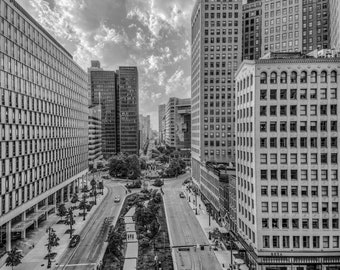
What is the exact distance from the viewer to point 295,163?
51.0 meters

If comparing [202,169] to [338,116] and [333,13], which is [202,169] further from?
[333,13]

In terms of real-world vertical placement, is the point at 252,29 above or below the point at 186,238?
above

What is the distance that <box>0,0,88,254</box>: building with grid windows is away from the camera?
62.9 metres

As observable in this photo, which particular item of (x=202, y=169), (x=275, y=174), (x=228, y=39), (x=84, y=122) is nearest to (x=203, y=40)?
(x=228, y=39)

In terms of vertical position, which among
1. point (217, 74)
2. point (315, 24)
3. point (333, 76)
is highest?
point (315, 24)

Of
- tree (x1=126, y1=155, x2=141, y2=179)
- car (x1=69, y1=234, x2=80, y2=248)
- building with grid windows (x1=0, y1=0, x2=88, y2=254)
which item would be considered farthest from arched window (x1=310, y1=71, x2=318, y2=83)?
tree (x1=126, y1=155, x2=141, y2=179)

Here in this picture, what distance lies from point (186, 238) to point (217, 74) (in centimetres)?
7031

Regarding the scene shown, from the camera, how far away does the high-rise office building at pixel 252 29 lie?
412ft

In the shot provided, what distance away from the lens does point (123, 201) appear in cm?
10819

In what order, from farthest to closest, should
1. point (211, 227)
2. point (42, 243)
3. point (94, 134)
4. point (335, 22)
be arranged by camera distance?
point (94, 134) → point (335, 22) → point (211, 227) → point (42, 243)

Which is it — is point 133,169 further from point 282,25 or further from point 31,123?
point 282,25

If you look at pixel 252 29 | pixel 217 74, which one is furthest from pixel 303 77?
pixel 252 29

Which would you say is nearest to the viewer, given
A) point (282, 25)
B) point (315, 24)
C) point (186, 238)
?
point (186, 238)

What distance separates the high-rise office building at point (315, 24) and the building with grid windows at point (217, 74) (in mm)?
34887
